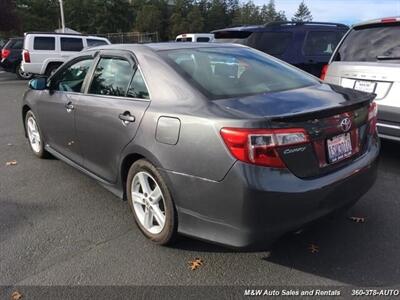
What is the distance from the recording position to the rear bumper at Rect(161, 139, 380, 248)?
2.54 metres

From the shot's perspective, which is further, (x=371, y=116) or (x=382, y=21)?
(x=382, y=21)

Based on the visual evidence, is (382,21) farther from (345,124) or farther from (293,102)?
(293,102)

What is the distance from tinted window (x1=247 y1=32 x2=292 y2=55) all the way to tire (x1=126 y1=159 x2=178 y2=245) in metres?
5.56

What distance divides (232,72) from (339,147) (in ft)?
3.54

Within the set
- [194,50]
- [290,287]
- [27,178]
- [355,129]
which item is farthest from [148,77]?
[27,178]

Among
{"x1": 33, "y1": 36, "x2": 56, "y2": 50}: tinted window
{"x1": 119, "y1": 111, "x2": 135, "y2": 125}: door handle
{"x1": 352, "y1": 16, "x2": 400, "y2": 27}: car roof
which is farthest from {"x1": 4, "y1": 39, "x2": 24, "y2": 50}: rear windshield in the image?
{"x1": 119, "y1": 111, "x2": 135, "y2": 125}: door handle

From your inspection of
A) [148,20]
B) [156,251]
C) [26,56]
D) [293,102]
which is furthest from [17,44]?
[148,20]

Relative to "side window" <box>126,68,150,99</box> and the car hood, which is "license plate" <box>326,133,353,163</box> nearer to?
the car hood

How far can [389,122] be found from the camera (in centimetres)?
466

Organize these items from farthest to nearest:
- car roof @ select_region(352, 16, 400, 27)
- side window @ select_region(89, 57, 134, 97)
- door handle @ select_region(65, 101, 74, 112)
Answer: car roof @ select_region(352, 16, 400, 27) → door handle @ select_region(65, 101, 74, 112) → side window @ select_region(89, 57, 134, 97)

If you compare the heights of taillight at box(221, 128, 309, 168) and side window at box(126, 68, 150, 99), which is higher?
side window at box(126, 68, 150, 99)

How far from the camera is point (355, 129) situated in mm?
3076

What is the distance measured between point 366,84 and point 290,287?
2.94 metres

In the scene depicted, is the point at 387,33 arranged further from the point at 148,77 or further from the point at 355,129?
the point at 148,77
